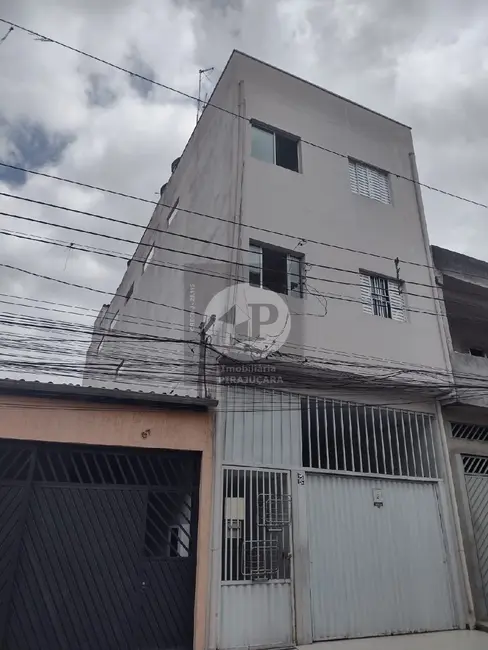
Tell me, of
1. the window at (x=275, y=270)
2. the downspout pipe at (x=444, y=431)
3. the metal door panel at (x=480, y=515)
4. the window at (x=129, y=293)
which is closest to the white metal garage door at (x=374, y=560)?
the downspout pipe at (x=444, y=431)

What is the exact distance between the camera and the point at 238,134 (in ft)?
27.2

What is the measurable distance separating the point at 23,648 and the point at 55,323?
3.85m

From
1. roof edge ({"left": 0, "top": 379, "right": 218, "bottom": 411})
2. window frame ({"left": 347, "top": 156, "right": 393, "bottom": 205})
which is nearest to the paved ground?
roof edge ({"left": 0, "top": 379, "right": 218, "bottom": 411})

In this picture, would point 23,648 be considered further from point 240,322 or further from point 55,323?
point 240,322

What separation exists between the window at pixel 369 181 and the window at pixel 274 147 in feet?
4.50

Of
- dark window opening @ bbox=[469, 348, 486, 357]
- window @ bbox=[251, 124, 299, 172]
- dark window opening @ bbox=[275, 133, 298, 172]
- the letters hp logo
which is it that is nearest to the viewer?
the letters hp logo

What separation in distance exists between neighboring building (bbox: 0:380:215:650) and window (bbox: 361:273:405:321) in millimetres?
3984

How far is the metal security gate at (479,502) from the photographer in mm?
7245

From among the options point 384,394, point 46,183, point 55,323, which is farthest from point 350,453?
point 46,183

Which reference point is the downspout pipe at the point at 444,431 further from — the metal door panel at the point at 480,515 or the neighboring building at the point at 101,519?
the neighboring building at the point at 101,519

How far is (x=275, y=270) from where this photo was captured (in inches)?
306

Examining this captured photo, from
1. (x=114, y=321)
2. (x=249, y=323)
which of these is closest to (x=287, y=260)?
(x=249, y=323)

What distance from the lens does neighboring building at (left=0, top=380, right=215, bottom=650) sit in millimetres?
5125

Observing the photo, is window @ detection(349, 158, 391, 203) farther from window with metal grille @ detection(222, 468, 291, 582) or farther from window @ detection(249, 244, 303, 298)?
window with metal grille @ detection(222, 468, 291, 582)
